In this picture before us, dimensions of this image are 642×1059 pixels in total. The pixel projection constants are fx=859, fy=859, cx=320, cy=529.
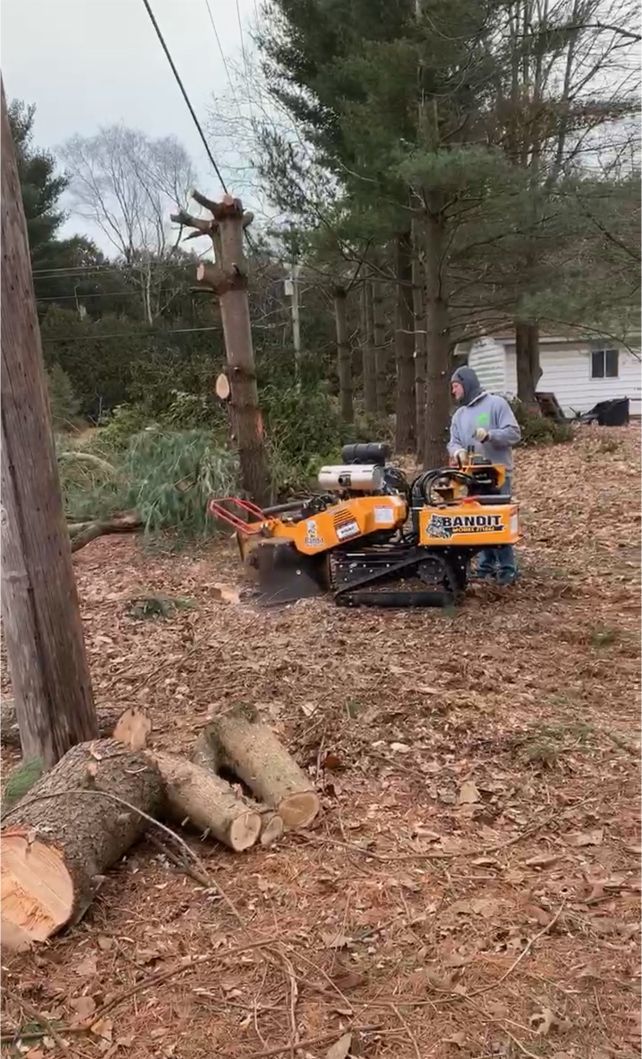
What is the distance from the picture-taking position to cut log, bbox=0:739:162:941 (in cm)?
277

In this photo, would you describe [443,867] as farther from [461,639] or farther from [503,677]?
[461,639]

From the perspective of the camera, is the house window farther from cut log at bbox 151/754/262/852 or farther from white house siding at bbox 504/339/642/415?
cut log at bbox 151/754/262/852

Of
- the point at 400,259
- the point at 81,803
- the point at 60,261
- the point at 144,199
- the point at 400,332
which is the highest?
the point at 144,199

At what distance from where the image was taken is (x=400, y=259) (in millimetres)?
14266

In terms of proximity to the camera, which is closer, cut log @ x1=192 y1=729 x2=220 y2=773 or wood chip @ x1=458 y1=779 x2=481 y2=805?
wood chip @ x1=458 y1=779 x2=481 y2=805

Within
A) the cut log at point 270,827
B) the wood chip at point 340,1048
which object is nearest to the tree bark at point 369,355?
the cut log at point 270,827

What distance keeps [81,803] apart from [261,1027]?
1.02 m

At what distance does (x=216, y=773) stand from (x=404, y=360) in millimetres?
12280

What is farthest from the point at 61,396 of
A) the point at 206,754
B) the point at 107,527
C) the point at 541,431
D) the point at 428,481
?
the point at 206,754

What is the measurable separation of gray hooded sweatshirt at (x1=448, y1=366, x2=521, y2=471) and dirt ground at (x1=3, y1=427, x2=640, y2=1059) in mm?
1696

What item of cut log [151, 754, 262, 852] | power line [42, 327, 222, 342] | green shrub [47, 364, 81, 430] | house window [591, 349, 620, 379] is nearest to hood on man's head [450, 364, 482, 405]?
cut log [151, 754, 262, 852]

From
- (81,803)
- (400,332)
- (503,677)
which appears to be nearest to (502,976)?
(81,803)

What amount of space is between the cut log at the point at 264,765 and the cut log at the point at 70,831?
430mm

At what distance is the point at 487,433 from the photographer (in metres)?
6.73
